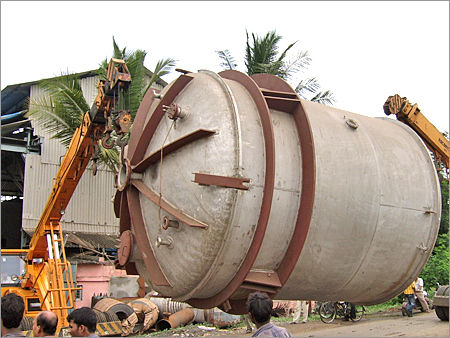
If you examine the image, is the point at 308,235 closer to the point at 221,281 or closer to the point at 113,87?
the point at 221,281

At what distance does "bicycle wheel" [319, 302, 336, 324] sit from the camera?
13.5m

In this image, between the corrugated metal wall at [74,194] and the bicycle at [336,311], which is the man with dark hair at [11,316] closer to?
the bicycle at [336,311]

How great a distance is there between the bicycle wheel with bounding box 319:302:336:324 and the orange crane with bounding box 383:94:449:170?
6071 millimetres

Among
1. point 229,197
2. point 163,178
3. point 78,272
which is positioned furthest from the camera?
point 78,272

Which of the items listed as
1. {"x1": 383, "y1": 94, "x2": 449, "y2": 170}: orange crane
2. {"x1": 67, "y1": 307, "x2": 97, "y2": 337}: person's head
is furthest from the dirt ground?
{"x1": 67, "y1": 307, "x2": 97, "y2": 337}: person's head

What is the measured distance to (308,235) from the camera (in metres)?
4.12

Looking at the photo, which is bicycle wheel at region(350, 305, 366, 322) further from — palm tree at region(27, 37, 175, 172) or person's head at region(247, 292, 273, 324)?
person's head at region(247, 292, 273, 324)

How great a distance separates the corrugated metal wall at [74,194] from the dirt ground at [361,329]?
21.1 ft

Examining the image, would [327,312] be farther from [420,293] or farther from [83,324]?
[83,324]

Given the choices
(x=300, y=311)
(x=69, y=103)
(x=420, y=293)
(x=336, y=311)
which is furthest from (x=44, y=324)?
(x=420, y=293)

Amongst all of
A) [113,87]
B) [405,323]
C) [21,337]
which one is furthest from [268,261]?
[405,323]

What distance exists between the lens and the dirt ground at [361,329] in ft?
35.6

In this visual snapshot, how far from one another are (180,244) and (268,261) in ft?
2.49

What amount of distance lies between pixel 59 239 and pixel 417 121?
7.91m
